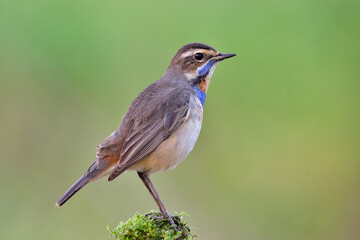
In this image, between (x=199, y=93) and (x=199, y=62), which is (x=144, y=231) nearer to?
(x=199, y=93)

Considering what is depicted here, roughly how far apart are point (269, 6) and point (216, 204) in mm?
4125

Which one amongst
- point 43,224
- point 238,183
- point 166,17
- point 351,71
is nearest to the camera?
point 43,224

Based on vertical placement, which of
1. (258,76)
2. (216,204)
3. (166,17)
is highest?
(166,17)

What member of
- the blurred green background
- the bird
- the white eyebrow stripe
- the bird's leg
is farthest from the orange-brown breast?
the blurred green background

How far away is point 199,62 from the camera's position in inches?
326

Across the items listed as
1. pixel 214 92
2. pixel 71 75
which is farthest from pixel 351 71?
pixel 71 75

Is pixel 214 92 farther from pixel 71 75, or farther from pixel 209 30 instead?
pixel 71 75

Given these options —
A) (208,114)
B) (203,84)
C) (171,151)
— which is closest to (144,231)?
(171,151)

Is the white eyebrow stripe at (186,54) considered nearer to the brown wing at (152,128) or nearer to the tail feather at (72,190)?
the brown wing at (152,128)

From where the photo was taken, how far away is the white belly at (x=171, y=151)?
763 cm

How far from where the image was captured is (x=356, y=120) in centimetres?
1159

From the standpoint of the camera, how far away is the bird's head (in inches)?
326

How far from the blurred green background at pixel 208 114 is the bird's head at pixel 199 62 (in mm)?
2650

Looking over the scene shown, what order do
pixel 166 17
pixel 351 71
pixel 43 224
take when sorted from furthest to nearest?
pixel 166 17 < pixel 351 71 < pixel 43 224
